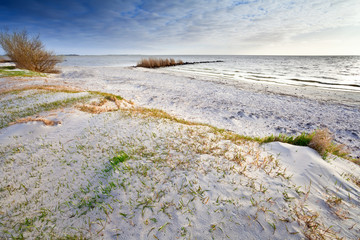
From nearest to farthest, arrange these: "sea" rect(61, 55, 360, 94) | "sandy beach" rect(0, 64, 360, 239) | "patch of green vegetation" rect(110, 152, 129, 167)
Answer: "sandy beach" rect(0, 64, 360, 239) < "patch of green vegetation" rect(110, 152, 129, 167) < "sea" rect(61, 55, 360, 94)

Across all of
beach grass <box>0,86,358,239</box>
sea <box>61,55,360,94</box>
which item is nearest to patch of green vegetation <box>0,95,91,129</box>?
beach grass <box>0,86,358,239</box>

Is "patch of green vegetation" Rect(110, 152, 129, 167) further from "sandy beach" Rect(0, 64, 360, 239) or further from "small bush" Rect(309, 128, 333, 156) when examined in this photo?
"small bush" Rect(309, 128, 333, 156)

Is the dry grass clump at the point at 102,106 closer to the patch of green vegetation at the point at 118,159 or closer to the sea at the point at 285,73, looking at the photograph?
the patch of green vegetation at the point at 118,159

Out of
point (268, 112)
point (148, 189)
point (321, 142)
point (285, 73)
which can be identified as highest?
point (285, 73)

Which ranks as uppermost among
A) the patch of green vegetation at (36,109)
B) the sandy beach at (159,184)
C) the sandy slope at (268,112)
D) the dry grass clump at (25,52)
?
the dry grass clump at (25,52)

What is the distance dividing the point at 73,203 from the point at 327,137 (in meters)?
5.50

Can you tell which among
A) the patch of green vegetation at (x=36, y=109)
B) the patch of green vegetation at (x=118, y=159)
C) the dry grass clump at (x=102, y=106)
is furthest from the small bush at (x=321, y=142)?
the patch of green vegetation at (x=36, y=109)

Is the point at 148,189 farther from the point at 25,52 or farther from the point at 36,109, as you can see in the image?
the point at 25,52

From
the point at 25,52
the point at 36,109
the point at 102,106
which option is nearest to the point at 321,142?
the point at 102,106

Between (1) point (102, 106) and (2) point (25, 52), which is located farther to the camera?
(2) point (25, 52)

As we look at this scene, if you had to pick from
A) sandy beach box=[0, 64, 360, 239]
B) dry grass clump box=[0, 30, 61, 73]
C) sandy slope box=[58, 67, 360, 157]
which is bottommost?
sandy slope box=[58, 67, 360, 157]

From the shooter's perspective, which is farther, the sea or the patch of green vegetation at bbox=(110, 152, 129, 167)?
the sea

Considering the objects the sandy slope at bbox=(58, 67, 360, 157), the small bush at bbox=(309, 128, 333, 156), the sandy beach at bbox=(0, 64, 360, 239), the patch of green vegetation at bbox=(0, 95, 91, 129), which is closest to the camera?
the sandy beach at bbox=(0, 64, 360, 239)

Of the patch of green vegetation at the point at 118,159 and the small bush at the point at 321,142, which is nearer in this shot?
the patch of green vegetation at the point at 118,159
